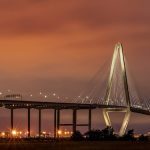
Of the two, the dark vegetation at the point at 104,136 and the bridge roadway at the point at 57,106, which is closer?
the dark vegetation at the point at 104,136

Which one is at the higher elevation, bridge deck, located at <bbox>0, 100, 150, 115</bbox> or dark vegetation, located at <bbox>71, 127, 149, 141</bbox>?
bridge deck, located at <bbox>0, 100, 150, 115</bbox>

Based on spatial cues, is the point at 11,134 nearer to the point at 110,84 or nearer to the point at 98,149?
the point at 110,84

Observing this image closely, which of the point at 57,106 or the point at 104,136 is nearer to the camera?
the point at 104,136

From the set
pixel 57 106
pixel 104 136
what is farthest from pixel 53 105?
pixel 104 136

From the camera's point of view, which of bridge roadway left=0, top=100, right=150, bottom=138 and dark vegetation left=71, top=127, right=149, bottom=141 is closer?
dark vegetation left=71, top=127, right=149, bottom=141

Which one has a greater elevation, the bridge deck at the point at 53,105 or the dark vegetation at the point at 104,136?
the bridge deck at the point at 53,105

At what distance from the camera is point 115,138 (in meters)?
131

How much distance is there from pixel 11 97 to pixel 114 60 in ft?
66.2

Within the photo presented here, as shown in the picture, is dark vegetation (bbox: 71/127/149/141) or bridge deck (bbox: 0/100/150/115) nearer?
dark vegetation (bbox: 71/127/149/141)

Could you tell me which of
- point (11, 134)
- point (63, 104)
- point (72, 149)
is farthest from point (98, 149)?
point (11, 134)

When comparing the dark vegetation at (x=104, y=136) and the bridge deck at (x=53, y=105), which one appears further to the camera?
the bridge deck at (x=53, y=105)

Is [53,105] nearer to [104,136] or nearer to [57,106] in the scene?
[57,106]

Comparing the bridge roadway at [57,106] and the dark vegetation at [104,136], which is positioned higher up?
the bridge roadway at [57,106]

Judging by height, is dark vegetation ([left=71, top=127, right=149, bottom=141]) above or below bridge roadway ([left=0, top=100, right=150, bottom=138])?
below
